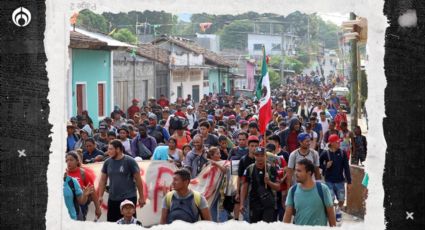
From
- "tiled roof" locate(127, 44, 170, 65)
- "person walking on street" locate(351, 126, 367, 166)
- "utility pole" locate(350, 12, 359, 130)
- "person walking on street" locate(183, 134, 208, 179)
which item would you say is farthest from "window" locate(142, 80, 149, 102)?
"person walking on street" locate(183, 134, 208, 179)

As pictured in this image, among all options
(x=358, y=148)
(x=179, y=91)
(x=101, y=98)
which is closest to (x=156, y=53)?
(x=179, y=91)

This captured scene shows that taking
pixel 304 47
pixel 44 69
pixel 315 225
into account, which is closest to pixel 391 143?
pixel 315 225

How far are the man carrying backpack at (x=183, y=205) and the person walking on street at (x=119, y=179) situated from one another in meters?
1.41

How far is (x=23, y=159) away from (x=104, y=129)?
7725 millimetres

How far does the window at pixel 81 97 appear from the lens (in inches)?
804

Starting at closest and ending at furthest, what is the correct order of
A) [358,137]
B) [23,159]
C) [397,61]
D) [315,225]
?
1. [397,61]
2. [23,159]
3. [315,225]
4. [358,137]

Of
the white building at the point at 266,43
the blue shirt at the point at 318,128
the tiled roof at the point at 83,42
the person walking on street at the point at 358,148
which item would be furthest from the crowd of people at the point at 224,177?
the white building at the point at 266,43

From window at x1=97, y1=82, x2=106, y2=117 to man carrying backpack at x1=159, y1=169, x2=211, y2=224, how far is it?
1489 centimetres

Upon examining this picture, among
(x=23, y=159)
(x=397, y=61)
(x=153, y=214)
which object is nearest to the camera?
(x=397, y=61)

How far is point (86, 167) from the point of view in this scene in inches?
395

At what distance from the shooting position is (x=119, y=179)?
878 centimetres

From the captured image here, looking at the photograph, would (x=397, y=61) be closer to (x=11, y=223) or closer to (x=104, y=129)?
(x=11, y=223)

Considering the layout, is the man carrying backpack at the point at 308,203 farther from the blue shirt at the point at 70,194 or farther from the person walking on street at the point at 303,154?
the person walking on street at the point at 303,154

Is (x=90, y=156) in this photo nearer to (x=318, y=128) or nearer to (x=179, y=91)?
(x=318, y=128)
